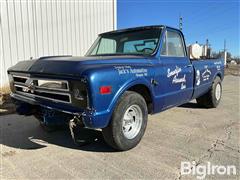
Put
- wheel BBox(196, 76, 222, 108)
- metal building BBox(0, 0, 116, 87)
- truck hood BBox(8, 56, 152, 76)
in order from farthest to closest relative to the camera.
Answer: metal building BBox(0, 0, 116, 87) → wheel BBox(196, 76, 222, 108) → truck hood BBox(8, 56, 152, 76)

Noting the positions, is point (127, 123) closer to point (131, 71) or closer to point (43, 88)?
point (131, 71)

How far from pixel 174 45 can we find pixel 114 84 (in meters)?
2.29

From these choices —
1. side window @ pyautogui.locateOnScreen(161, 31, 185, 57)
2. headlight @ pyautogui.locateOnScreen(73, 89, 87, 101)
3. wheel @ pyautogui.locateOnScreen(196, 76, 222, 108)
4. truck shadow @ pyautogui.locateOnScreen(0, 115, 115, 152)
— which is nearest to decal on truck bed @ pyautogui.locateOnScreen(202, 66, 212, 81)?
wheel @ pyautogui.locateOnScreen(196, 76, 222, 108)

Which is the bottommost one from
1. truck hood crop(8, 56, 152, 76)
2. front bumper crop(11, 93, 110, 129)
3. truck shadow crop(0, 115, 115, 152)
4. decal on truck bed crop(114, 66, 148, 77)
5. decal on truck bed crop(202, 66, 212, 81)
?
truck shadow crop(0, 115, 115, 152)

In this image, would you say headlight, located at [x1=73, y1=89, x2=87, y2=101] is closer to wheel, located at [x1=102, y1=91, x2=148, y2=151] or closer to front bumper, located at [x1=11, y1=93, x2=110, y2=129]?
front bumper, located at [x1=11, y1=93, x2=110, y2=129]

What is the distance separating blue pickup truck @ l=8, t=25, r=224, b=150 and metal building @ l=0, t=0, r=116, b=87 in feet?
16.3

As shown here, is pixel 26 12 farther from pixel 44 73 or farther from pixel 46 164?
pixel 46 164

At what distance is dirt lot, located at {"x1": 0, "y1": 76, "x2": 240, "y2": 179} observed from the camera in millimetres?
3099

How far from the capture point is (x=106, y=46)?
5383mm

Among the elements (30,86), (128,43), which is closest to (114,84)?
(30,86)

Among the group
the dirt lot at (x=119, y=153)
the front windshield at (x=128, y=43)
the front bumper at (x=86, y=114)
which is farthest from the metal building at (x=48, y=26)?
the front bumper at (x=86, y=114)

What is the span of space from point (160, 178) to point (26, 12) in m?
8.52

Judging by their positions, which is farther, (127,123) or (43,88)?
(127,123)

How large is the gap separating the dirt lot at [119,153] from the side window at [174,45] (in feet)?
4.74
